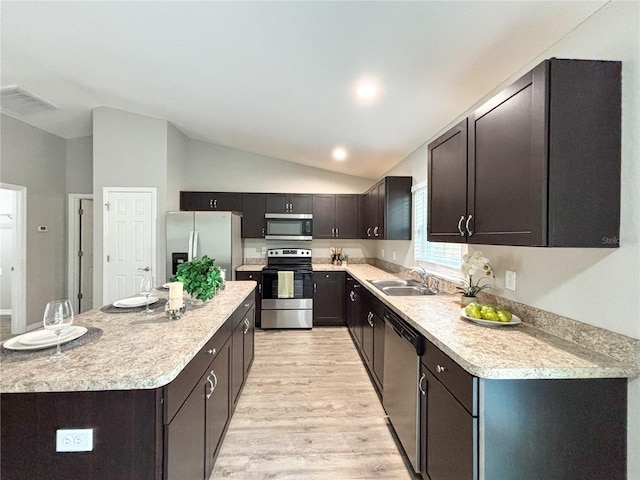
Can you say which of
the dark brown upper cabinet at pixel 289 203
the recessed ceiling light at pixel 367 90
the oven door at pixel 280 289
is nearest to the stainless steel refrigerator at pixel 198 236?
the oven door at pixel 280 289

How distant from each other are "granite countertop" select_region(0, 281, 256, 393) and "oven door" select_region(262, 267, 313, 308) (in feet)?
8.82

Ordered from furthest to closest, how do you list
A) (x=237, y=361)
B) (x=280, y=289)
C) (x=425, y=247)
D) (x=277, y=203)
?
(x=277, y=203) → (x=280, y=289) → (x=425, y=247) → (x=237, y=361)

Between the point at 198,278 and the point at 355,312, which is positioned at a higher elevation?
the point at 198,278

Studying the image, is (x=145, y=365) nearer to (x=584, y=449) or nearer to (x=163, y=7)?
(x=584, y=449)

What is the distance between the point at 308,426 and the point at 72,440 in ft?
5.23

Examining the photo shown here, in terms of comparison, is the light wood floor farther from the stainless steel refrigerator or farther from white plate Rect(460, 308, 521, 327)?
the stainless steel refrigerator

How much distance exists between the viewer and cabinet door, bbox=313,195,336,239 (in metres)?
5.07

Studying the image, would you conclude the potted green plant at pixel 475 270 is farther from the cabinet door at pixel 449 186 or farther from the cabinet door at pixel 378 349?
the cabinet door at pixel 378 349

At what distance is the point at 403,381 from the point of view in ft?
6.36

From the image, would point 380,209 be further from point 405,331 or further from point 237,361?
point 237,361

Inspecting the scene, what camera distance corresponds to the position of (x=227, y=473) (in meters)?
1.81

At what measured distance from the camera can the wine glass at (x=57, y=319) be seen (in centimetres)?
121

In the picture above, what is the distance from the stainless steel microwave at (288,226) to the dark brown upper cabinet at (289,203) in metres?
0.10

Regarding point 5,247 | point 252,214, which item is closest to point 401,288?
point 252,214
